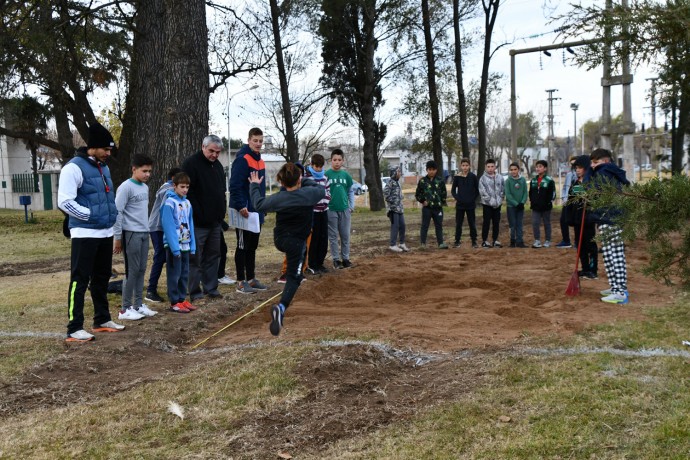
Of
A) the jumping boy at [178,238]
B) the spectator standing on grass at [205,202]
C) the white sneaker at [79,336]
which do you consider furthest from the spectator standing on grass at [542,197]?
the white sneaker at [79,336]

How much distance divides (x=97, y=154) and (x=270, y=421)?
3.70 meters

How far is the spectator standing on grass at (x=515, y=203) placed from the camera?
1454cm

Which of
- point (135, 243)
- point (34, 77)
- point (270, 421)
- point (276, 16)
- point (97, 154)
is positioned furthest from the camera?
point (276, 16)

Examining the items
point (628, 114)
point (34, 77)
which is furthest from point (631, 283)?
point (34, 77)

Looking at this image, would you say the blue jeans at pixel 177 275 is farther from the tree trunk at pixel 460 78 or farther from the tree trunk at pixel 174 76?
the tree trunk at pixel 460 78

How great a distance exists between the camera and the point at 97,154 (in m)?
6.96

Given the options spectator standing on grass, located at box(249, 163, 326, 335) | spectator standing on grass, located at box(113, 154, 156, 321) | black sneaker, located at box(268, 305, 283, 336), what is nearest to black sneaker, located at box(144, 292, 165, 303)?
spectator standing on grass, located at box(113, 154, 156, 321)

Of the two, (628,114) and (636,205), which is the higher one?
(628,114)

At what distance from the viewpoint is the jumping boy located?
799 cm

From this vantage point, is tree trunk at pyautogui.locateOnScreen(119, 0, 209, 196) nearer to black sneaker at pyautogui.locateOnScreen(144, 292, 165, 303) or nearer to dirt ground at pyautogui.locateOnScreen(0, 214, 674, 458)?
dirt ground at pyautogui.locateOnScreen(0, 214, 674, 458)

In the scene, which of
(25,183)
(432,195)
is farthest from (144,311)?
(25,183)

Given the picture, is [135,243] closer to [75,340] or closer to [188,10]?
[75,340]

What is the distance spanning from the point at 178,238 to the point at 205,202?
87cm

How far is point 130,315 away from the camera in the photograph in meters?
7.73
